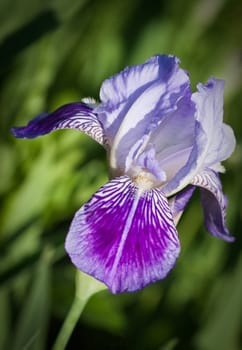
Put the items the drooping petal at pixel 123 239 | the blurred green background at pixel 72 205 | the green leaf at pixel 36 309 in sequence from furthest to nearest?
the blurred green background at pixel 72 205
the green leaf at pixel 36 309
the drooping petal at pixel 123 239

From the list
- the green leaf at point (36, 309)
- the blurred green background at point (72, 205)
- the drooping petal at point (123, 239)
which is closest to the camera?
the drooping petal at point (123, 239)

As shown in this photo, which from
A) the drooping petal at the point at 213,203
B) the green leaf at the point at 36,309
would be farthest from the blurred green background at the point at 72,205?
the drooping petal at the point at 213,203

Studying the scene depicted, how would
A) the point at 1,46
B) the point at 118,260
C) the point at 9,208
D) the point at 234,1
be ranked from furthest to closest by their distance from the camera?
the point at 234,1
the point at 9,208
the point at 1,46
the point at 118,260

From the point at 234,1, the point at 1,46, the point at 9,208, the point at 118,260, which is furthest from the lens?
the point at 234,1

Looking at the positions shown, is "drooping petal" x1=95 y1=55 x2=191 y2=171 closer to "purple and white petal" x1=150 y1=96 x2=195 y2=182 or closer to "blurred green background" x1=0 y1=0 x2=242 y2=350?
"purple and white petal" x1=150 y1=96 x2=195 y2=182

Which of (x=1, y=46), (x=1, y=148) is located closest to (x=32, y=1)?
(x=1, y=46)

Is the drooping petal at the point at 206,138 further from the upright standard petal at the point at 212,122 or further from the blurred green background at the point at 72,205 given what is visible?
the blurred green background at the point at 72,205

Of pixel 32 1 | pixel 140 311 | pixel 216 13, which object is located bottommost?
pixel 140 311

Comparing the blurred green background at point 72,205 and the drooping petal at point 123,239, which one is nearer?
the drooping petal at point 123,239

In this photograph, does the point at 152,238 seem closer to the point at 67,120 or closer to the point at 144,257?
the point at 144,257
